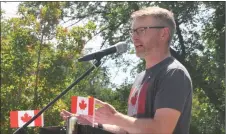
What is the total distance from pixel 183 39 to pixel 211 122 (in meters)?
2.36

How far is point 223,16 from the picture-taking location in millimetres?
11117

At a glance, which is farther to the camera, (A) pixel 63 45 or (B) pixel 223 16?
(B) pixel 223 16

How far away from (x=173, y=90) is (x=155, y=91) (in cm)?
10

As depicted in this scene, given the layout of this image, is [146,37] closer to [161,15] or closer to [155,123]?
[161,15]

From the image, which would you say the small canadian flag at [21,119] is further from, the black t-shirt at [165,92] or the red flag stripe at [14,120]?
the black t-shirt at [165,92]

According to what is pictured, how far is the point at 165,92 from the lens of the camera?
191cm

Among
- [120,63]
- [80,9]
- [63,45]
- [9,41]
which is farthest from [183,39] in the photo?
[9,41]

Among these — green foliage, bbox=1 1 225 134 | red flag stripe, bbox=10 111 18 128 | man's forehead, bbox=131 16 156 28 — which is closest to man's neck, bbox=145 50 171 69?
man's forehead, bbox=131 16 156 28

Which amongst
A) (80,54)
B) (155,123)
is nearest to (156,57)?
(155,123)

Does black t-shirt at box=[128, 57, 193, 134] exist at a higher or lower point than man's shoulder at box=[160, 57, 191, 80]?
lower

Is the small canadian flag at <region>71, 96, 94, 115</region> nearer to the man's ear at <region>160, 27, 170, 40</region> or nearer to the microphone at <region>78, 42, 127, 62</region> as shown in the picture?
the microphone at <region>78, 42, 127, 62</region>

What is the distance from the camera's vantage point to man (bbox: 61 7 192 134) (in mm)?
1866

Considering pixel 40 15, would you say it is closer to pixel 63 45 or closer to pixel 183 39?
pixel 63 45

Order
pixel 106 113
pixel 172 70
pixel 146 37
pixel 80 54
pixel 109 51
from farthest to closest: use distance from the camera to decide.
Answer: pixel 80 54
pixel 109 51
pixel 146 37
pixel 172 70
pixel 106 113
